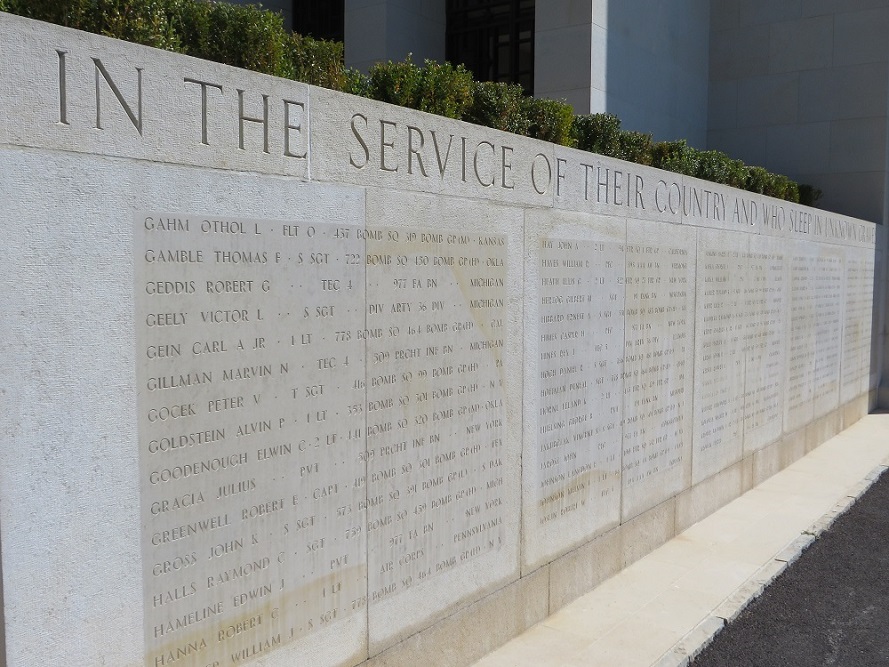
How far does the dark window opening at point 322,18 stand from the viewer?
15.5 m

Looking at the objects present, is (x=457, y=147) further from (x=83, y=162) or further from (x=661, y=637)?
(x=661, y=637)

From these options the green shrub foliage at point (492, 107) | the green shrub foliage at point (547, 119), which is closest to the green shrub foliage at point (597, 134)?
the green shrub foliage at point (547, 119)

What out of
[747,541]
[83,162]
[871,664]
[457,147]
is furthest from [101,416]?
[747,541]

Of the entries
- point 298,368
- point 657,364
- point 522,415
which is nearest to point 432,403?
point 522,415

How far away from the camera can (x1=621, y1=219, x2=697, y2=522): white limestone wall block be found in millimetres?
5781

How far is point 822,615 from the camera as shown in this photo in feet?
17.3

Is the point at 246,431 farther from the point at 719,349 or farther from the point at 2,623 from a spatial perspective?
the point at 719,349

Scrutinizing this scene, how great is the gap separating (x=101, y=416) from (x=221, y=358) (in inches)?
19.6

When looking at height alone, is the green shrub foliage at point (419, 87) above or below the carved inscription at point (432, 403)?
above

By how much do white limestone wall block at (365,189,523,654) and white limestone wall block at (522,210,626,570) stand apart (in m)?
0.16

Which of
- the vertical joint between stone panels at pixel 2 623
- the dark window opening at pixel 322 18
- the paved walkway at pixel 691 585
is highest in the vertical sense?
the dark window opening at pixel 322 18

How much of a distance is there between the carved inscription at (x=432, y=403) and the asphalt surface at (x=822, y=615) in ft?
5.29

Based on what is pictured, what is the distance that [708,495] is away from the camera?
7078 mm

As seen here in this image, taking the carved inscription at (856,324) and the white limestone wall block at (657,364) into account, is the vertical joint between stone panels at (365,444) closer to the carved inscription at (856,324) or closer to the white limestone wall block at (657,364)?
the white limestone wall block at (657,364)
